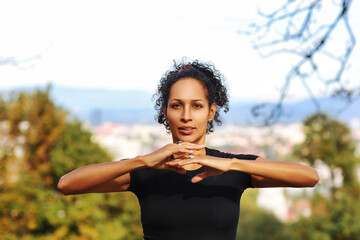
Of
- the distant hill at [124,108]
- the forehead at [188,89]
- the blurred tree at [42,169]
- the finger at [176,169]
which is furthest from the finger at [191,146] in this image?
the blurred tree at [42,169]

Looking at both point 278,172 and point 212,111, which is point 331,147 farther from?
point 278,172

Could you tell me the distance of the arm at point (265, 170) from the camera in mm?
2172

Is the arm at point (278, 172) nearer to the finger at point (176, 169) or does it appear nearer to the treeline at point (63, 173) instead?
the finger at point (176, 169)

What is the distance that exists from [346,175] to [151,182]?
1617 centimetres

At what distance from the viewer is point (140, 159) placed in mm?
2199

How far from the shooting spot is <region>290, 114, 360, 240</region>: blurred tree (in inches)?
642

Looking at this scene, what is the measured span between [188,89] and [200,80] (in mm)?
89

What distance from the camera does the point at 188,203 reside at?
2.26 meters

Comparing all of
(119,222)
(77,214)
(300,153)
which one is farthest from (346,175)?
(77,214)

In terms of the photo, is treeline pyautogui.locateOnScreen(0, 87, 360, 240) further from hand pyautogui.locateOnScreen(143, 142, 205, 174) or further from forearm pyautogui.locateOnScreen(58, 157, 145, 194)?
forearm pyautogui.locateOnScreen(58, 157, 145, 194)

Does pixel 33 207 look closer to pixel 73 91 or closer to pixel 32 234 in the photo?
pixel 32 234

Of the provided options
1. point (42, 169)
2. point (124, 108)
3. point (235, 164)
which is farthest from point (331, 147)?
point (124, 108)

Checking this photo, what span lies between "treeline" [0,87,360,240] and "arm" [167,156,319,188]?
11006mm

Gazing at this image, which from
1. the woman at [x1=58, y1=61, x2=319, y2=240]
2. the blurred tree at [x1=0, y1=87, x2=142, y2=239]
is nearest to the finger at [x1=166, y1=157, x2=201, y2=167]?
the woman at [x1=58, y1=61, x2=319, y2=240]
